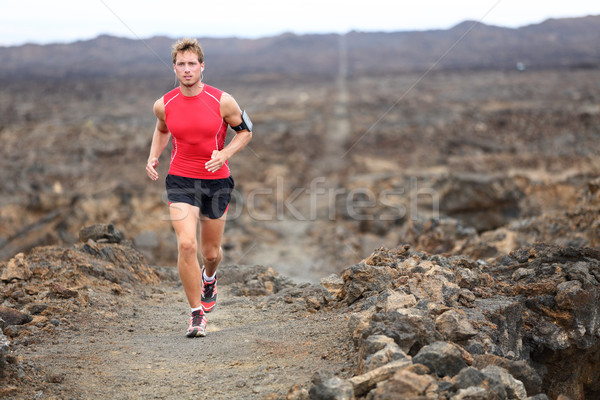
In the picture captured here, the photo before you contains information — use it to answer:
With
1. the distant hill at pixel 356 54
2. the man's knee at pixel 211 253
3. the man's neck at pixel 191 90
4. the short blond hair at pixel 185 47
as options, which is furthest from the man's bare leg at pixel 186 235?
the distant hill at pixel 356 54

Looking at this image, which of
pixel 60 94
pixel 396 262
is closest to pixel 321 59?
pixel 60 94

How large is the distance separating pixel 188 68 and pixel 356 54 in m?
107

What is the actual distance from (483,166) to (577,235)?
11.7 m

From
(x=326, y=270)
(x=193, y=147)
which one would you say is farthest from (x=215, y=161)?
(x=326, y=270)

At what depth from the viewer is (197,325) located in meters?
4.73

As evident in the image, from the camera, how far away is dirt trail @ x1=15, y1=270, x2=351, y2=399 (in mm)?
3564

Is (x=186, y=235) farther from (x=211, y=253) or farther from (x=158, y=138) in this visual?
(x=158, y=138)

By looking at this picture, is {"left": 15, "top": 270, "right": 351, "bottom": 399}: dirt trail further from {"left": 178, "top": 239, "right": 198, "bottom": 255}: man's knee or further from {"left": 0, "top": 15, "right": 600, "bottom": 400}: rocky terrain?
{"left": 178, "top": 239, "right": 198, "bottom": 255}: man's knee

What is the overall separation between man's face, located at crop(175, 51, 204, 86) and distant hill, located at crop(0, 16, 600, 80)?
6802cm

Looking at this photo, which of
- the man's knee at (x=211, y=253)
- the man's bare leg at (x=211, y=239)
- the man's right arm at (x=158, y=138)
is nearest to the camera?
the man's right arm at (x=158, y=138)

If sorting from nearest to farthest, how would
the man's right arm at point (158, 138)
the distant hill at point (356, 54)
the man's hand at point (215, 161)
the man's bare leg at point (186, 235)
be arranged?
the man's hand at point (215, 161), the man's bare leg at point (186, 235), the man's right arm at point (158, 138), the distant hill at point (356, 54)

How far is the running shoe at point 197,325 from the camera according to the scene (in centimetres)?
A: 469

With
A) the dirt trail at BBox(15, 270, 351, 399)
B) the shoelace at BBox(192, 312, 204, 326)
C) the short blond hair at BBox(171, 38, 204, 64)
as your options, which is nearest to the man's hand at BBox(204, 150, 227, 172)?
the short blond hair at BBox(171, 38, 204, 64)

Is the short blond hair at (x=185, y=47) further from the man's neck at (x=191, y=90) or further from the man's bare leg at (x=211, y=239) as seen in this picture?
the man's bare leg at (x=211, y=239)
